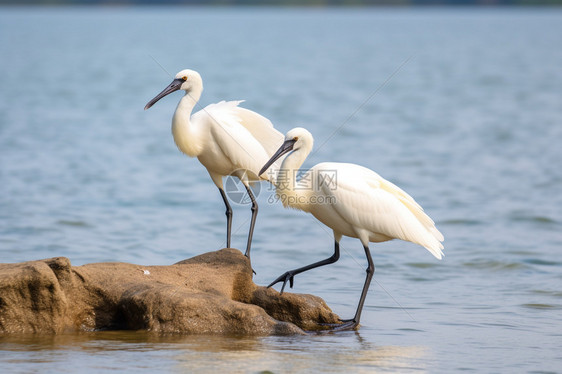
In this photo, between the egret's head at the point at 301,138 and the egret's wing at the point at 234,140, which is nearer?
the egret's head at the point at 301,138

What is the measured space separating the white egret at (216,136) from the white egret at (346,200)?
1.38 metres

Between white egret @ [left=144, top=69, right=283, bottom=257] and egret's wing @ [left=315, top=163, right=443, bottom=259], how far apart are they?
1610 millimetres

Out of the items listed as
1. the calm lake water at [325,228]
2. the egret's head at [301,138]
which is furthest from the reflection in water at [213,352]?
the egret's head at [301,138]

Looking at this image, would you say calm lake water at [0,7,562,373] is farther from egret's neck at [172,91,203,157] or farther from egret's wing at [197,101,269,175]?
egret's neck at [172,91,203,157]

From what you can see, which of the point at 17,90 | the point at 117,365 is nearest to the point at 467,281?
the point at 117,365

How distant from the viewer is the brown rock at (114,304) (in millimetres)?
8180

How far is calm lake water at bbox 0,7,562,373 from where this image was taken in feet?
26.5

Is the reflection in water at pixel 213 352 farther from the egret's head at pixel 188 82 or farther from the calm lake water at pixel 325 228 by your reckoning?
the egret's head at pixel 188 82

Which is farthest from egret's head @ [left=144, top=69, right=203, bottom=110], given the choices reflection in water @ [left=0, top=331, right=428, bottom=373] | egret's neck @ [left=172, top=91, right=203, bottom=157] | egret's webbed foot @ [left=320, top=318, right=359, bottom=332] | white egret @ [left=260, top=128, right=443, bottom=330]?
reflection in water @ [left=0, top=331, right=428, bottom=373]

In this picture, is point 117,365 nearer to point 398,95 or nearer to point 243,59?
point 398,95

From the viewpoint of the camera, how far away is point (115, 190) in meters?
18.9

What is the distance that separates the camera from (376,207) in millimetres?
9258

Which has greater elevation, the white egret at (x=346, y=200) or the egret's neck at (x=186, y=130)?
the egret's neck at (x=186, y=130)

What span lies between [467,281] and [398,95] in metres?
32.1
